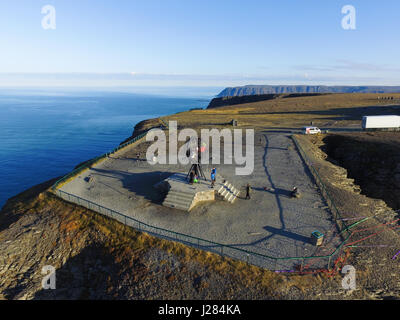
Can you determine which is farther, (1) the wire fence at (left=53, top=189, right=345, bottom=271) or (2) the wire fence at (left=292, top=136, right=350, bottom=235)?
(2) the wire fence at (left=292, top=136, right=350, bottom=235)

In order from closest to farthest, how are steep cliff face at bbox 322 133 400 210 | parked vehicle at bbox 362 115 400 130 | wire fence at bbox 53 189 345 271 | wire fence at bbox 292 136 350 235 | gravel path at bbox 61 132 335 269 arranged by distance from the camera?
1. wire fence at bbox 53 189 345 271
2. gravel path at bbox 61 132 335 269
3. wire fence at bbox 292 136 350 235
4. steep cliff face at bbox 322 133 400 210
5. parked vehicle at bbox 362 115 400 130

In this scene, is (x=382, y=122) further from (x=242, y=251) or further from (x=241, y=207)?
(x=242, y=251)

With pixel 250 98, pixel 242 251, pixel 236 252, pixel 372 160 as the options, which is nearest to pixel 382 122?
pixel 372 160

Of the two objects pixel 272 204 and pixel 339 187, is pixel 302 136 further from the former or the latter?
pixel 272 204

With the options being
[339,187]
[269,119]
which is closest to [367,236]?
[339,187]
